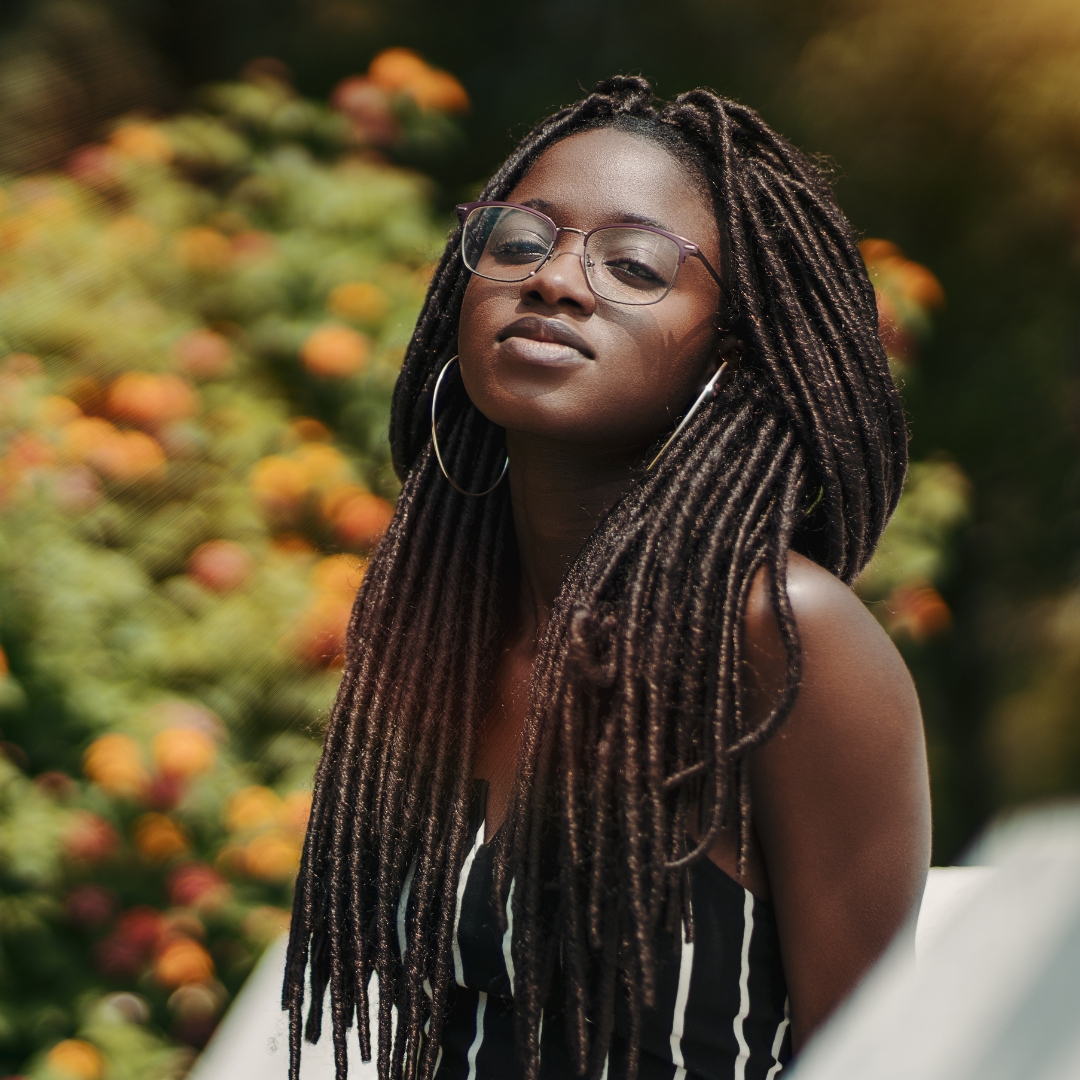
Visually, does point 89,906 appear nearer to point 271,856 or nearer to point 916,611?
point 271,856

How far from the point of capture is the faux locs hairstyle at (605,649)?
1.44 meters

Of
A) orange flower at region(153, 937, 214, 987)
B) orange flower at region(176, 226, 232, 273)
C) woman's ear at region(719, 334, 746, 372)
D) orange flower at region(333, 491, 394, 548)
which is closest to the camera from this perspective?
woman's ear at region(719, 334, 746, 372)

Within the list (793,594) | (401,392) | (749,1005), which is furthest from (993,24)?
(749,1005)

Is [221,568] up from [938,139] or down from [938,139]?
down

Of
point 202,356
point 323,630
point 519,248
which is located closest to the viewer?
point 519,248

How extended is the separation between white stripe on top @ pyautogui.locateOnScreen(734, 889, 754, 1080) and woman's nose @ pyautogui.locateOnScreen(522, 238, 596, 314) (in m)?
0.75

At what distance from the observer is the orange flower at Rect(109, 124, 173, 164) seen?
11.2 ft

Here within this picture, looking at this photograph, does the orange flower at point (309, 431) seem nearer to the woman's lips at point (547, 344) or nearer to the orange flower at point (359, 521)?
the orange flower at point (359, 521)

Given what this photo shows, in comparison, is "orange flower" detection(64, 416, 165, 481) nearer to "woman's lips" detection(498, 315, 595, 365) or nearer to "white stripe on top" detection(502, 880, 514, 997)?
"woman's lips" detection(498, 315, 595, 365)

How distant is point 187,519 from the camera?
10.2 ft

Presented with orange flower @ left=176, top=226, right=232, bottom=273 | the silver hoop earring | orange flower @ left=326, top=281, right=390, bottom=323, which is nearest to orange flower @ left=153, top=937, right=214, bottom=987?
orange flower @ left=326, top=281, right=390, bottom=323

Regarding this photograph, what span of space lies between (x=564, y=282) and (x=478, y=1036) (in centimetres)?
99

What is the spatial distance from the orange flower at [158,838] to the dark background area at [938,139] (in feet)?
6.64

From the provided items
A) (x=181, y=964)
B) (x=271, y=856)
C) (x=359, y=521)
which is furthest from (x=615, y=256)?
(x=181, y=964)
